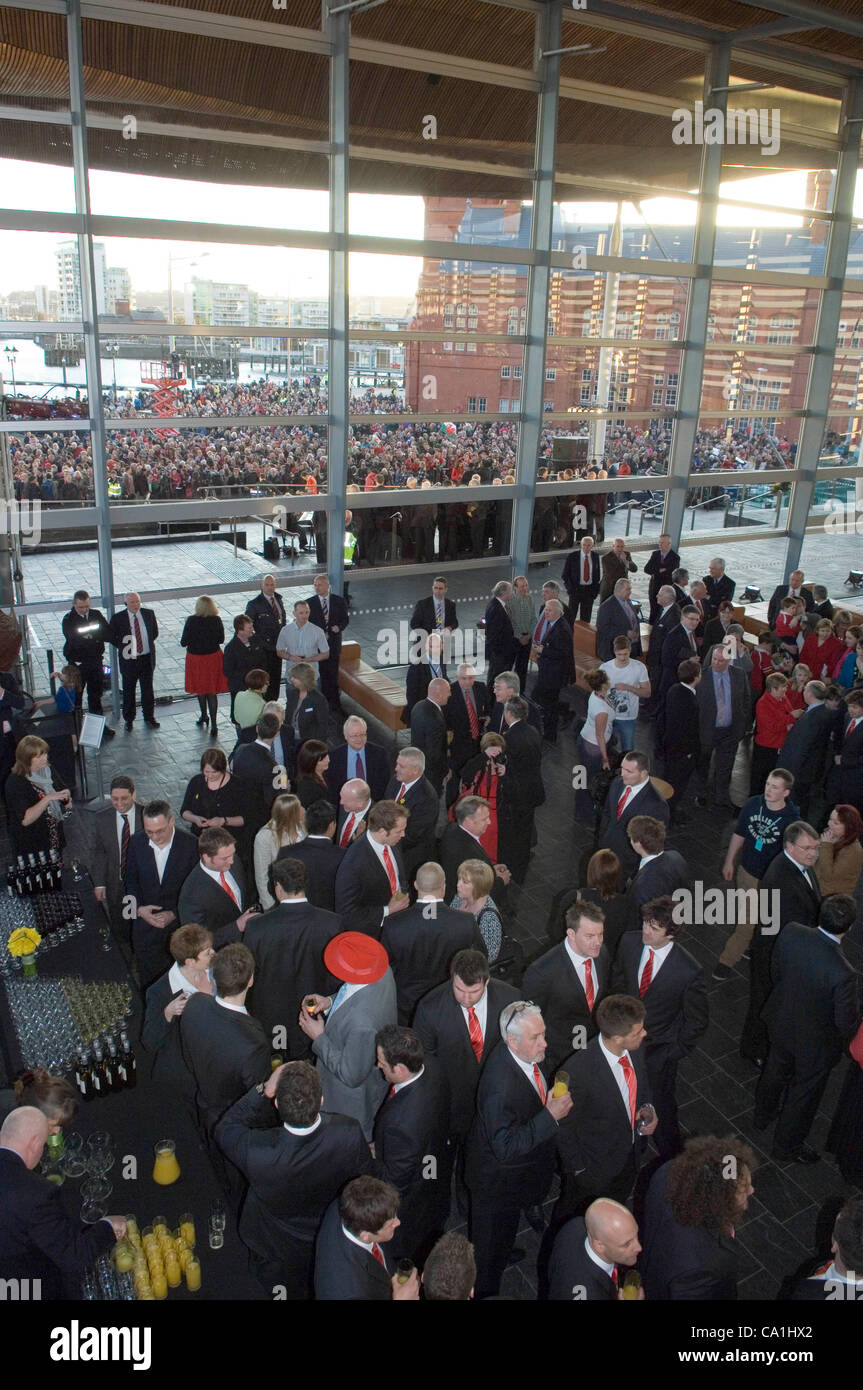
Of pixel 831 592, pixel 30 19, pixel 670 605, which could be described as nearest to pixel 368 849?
pixel 670 605

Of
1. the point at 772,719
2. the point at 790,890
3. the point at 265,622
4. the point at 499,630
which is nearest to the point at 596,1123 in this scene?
the point at 790,890

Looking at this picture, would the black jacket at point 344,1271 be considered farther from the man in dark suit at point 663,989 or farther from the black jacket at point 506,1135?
the man in dark suit at point 663,989

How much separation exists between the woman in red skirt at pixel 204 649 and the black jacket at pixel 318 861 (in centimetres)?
443

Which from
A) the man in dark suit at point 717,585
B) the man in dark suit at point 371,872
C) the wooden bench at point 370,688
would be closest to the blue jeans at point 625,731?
the wooden bench at point 370,688

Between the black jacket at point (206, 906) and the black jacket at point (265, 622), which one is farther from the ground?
the black jacket at point (265, 622)

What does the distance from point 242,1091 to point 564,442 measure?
1068cm

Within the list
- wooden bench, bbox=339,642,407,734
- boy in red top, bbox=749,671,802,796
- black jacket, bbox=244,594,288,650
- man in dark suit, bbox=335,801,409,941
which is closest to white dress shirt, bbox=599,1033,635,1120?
man in dark suit, bbox=335,801,409,941

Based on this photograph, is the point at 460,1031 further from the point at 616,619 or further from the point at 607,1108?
the point at 616,619

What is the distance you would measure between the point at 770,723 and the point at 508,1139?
536 centimetres

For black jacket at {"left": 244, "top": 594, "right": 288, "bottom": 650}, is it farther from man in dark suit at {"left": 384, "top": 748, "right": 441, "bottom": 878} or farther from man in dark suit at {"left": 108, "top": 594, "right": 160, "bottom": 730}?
man in dark suit at {"left": 384, "top": 748, "right": 441, "bottom": 878}

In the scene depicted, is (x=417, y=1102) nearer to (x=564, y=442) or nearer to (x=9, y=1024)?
(x=9, y=1024)

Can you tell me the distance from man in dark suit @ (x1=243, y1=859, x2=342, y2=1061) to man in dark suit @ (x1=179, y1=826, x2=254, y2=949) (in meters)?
0.28

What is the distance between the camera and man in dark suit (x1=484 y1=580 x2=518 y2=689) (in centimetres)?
1002

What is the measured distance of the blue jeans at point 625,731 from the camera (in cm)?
795
